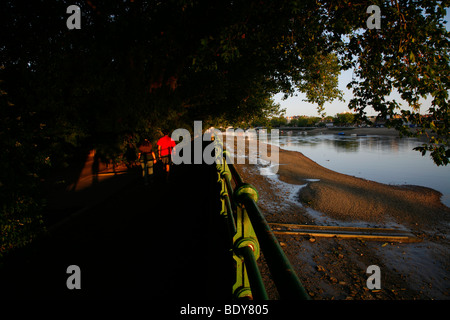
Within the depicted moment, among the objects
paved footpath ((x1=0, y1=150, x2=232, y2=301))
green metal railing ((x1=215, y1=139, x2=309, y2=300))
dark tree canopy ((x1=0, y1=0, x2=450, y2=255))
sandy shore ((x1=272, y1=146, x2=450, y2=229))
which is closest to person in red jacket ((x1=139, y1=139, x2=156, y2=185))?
dark tree canopy ((x1=0, y1=0, x2=450, y2=255))

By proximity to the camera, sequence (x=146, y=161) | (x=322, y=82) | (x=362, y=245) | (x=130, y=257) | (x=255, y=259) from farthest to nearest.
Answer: (x=322, y=82) < (x=146, y=161) < (x=362, y=245) < (x=130, y=257) < (x=255, y=259)

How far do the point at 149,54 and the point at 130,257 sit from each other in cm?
631

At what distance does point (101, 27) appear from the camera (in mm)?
6500

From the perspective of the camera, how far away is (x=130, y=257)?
3.68 meters

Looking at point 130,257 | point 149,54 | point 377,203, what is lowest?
point 377,203

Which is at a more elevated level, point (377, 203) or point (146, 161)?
point (146, 161)

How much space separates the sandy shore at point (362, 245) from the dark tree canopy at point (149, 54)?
11.2 feet

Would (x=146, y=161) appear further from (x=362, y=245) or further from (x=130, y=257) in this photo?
(x=362, y=245)

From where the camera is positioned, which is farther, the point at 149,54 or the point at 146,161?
the point at 146,161

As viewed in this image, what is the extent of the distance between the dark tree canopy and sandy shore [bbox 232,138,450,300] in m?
3.40

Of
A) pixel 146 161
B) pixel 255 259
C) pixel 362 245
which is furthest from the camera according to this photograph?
pixel 146 161

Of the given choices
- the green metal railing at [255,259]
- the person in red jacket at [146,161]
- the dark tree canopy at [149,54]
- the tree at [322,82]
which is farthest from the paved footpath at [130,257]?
the tree at [322,82]

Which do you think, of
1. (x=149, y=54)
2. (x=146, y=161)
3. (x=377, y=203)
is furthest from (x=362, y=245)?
(x=149, y=54)

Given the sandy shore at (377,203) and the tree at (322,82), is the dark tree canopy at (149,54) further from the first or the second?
the sandy shore at (377,203)
